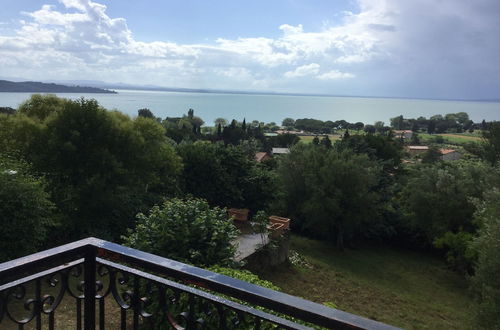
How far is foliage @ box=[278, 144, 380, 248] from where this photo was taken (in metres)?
20.0

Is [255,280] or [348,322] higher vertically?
[348,322]

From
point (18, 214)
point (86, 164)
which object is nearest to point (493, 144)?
point (86, 164)

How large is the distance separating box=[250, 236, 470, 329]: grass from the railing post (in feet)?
26.0

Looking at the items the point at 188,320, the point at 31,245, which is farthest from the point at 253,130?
the point at 188,320

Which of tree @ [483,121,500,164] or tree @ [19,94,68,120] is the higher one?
tree @ [19,94,68,120]

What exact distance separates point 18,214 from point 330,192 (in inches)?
571

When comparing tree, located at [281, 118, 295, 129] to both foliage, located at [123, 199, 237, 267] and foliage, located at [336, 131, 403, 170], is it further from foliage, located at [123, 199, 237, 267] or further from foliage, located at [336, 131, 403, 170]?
foliage, located at [123, 199, 237, 267]

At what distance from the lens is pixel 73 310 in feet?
26.5

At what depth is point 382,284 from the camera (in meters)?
16.3

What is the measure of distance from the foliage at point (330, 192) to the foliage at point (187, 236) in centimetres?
1246

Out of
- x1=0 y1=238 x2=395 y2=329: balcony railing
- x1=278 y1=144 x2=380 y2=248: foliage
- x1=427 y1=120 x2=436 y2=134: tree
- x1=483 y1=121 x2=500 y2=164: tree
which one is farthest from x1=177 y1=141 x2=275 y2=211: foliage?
x1=427 y1=120 x2=436 y2=134: tree

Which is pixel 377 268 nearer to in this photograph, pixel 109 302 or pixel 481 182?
pixel 481 182

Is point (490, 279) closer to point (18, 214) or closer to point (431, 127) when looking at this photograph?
point (18, 214)

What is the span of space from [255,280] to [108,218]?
827 cm
